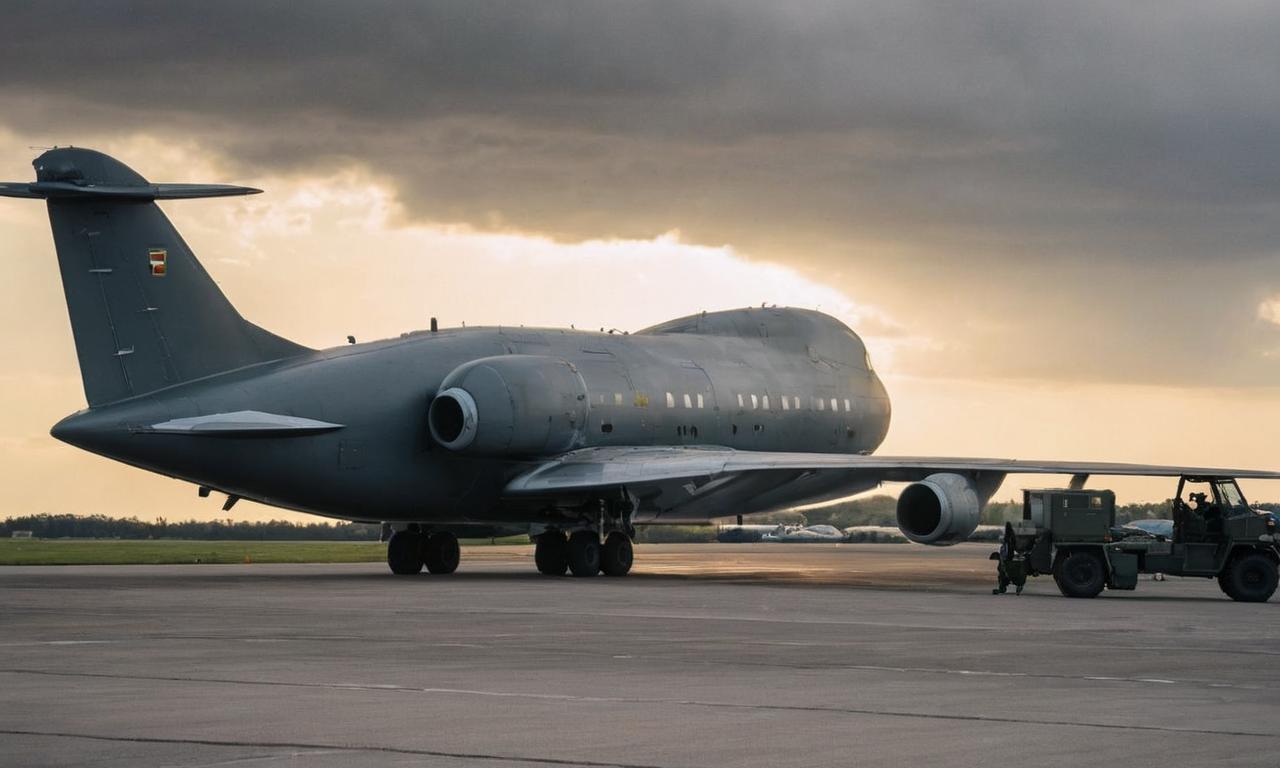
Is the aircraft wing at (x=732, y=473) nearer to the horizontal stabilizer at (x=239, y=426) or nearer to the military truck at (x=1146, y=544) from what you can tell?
the military truck at (x=1146, y=544)

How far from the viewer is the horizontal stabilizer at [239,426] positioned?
124 ft

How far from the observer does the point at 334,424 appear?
40656mm

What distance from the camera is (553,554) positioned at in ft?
151

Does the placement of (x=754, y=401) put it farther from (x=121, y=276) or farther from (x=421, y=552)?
(x=121, y=276)

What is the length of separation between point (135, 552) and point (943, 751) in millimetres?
60940

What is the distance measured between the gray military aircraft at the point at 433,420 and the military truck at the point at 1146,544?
0.89 metres

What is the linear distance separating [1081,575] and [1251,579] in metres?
3.49

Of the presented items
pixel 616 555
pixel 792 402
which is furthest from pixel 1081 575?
pixel 792 402

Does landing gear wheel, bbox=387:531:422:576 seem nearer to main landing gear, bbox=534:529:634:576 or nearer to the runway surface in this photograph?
main landing gear, bbox=534:529:634:576

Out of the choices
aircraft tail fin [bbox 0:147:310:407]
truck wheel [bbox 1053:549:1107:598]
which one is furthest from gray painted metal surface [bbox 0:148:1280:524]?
truck wheel [bbox 1053:549:1107:598]

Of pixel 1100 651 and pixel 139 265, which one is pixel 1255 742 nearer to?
pixel 1100 651

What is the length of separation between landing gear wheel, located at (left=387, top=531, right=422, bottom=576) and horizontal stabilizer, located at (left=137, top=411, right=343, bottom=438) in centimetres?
738

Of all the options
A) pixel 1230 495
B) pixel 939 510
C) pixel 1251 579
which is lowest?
pixel 1251 579

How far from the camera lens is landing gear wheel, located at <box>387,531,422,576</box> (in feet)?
153
